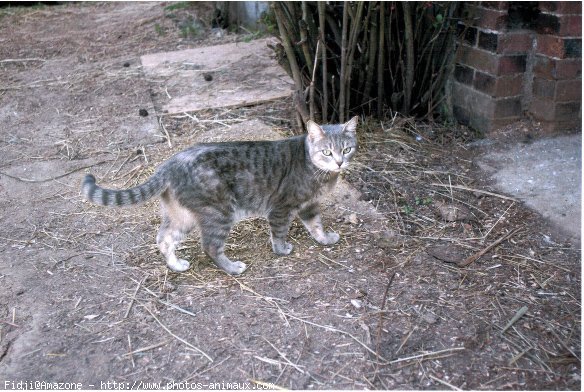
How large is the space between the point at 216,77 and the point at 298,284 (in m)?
3.55

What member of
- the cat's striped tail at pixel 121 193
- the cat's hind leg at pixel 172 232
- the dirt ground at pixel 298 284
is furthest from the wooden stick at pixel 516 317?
the cat's striped tail at pixel 121 193

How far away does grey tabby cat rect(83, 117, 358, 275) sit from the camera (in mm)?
3279

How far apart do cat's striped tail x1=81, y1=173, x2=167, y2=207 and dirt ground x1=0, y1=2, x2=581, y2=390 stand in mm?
492

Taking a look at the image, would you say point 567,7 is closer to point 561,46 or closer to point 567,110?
point 561,46

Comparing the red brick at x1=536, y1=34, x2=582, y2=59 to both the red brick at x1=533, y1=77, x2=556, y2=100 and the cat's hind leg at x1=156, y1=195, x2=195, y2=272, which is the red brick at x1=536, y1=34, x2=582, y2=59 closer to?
the red brick at x1=533, y1=77, x2=556, y2=100

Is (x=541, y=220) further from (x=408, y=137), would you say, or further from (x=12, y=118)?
(x=12, y=118)

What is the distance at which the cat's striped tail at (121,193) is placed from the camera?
3.10 meters

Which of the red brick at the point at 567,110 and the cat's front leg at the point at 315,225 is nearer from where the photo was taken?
the cat's front leg at the point at 315,225

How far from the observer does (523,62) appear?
4.65 meters

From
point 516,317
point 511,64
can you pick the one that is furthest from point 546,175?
point 516,317

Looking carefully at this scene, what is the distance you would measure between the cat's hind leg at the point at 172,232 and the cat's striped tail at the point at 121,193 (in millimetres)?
154

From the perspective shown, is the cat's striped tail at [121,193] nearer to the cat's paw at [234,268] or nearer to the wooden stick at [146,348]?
the cat's paw at [234,268]

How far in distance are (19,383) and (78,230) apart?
1.43 meters

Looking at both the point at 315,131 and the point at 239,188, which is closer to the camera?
the point at 239,188
